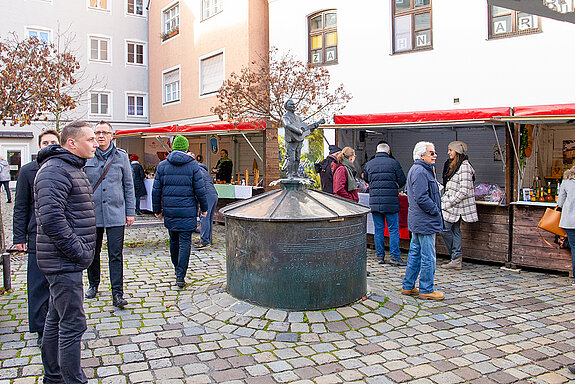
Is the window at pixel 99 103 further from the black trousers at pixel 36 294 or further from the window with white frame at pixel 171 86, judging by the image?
the black trousers at pixel 36 294

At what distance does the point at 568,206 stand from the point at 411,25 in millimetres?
7537

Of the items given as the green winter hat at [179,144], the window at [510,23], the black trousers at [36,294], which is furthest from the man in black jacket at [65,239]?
the window at [510,23]

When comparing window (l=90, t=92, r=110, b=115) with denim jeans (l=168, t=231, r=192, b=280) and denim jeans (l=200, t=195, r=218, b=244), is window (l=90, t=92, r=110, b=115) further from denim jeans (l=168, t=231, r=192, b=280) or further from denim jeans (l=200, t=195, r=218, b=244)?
denim jeans (l=168, t=231, r=192, b=280)

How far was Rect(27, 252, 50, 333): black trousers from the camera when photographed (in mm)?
4445

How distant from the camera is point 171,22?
79.5ft

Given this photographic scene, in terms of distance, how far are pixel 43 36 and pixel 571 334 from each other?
2838cm

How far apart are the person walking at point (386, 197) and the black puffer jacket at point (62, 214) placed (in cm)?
553

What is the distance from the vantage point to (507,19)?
10.9 meters

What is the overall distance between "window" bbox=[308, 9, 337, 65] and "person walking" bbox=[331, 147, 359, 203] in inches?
271

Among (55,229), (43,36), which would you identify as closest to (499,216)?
(55,229)

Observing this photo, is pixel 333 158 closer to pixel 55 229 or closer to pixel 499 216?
pixel 499 216

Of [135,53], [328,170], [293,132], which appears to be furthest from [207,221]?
[135,53]

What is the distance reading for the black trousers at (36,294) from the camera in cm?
445

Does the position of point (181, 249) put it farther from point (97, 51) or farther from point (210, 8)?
point (97, 51)
